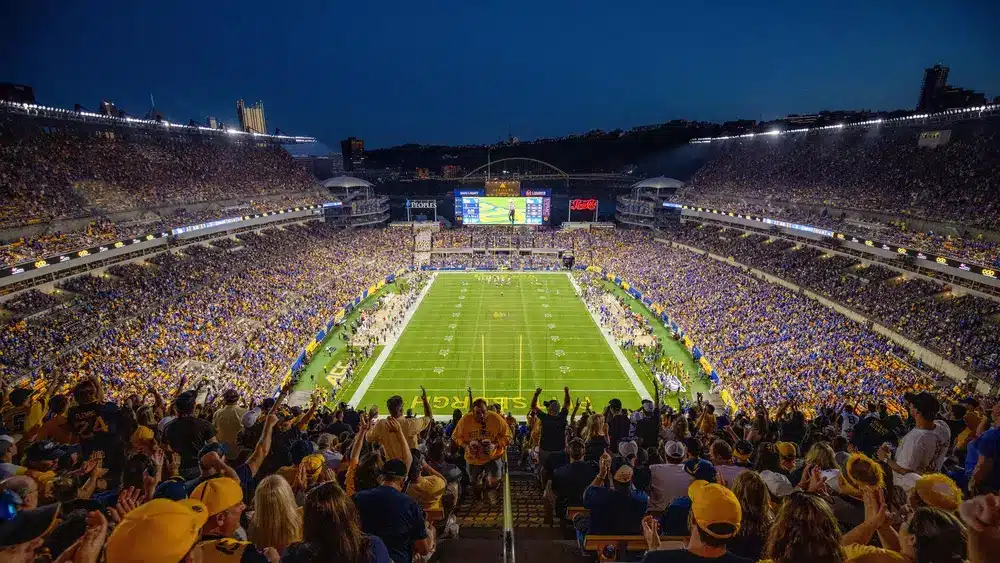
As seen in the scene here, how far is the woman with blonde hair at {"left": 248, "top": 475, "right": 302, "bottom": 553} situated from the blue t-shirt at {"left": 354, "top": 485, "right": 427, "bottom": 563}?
471mm

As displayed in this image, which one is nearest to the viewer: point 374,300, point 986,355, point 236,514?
point 236,514

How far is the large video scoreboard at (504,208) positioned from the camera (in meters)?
56.0

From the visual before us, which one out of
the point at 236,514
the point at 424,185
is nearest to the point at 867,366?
the point at 236,514

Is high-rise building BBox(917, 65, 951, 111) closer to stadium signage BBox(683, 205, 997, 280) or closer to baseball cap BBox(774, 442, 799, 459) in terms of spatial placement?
stadium signage BBox(683, 205, 997, 280)

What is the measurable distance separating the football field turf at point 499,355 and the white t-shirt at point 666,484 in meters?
11.7

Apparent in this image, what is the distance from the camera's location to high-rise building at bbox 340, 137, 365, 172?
92.2m

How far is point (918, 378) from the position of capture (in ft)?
65.1

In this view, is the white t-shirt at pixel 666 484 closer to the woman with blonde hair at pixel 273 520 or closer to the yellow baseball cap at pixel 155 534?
the woman with blonde hair at pixel 273 520

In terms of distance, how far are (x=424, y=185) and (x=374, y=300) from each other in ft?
137

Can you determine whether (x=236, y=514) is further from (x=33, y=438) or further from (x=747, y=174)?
(x=747, y=174)

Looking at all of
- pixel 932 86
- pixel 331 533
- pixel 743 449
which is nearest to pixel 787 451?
pixel 743 449

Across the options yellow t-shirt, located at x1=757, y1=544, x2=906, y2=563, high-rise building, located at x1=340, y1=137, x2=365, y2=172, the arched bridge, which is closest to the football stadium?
yellow t-shirt, located at x1=757, y1=544, x2=906, y2=563

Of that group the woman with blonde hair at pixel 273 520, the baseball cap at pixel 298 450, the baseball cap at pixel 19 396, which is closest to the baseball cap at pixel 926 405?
the woman with blonde hair at pixel 273 520

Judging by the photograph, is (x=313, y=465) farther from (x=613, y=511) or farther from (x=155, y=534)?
(x=613, y=511)
